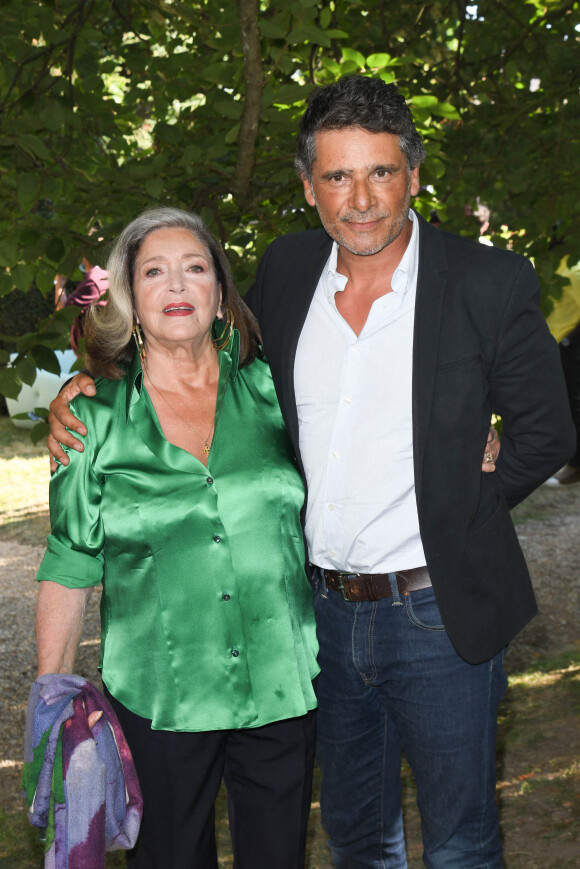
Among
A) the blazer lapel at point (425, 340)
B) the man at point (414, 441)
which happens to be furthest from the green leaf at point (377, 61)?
the blazer lapel at point (425, 340)

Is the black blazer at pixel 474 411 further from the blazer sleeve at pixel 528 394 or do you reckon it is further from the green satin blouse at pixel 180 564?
the green satin blouse at pixel 180 564

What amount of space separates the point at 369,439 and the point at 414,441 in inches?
5.2

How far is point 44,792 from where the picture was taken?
2342 millimetres

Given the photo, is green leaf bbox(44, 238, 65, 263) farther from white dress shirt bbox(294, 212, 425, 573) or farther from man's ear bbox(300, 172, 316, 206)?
white dress shirt bbox(294, 212, 425, 573)

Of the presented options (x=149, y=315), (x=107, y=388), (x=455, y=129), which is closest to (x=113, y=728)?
(x=107, y=388)

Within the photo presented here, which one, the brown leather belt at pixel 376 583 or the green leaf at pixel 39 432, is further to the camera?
the green leaf at pixel 39 432

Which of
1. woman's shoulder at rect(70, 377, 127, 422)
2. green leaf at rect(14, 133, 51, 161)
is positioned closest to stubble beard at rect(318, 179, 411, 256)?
woman's shoulder at rect(70, 377, 127, 422)

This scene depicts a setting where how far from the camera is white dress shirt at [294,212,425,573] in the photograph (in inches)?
101

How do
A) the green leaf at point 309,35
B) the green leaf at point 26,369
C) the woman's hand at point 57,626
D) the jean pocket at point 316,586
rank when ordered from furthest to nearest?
the green leaf at point 26,369, the green leaf at point 309,35, the jean pocket at point 316,586, the woman's hand at point 57,626

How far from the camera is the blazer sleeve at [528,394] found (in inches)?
98.5

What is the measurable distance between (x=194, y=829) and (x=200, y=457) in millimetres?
1008

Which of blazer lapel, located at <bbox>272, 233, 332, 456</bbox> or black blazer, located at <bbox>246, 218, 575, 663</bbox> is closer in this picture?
black blazer, located at <bbox>246, 218, 575, 663</bbox>

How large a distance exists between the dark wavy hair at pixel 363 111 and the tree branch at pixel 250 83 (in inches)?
38.1

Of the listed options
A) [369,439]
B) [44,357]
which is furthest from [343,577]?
[44,357]
